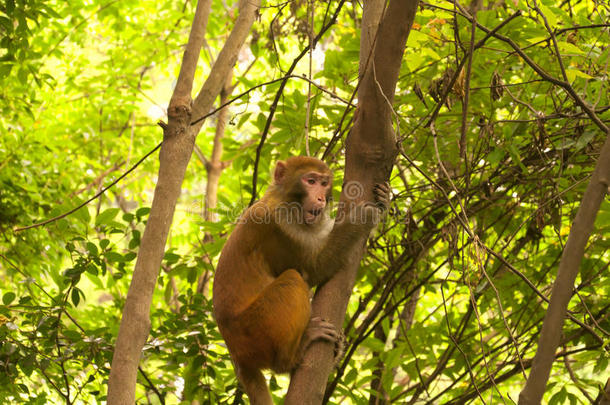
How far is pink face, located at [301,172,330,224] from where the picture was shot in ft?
15.0

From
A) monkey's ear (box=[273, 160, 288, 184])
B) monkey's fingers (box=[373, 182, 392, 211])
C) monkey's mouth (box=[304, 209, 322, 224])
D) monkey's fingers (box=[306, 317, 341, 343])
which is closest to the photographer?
monkey's fingers (box=[306, 317, 341, 343])

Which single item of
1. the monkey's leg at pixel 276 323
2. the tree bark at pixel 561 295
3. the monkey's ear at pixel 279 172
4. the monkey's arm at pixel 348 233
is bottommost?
the tree bark at pixel 561 295

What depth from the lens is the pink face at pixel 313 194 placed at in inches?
180

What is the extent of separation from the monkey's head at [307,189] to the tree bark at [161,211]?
3.43 feet

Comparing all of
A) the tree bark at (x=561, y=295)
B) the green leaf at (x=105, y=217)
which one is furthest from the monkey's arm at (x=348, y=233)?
the tree bark at (x=561, y=295)

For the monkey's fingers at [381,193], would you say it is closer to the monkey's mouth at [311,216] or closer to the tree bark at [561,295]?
the monkey's mouth at [311,216]

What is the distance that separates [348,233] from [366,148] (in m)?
0.70

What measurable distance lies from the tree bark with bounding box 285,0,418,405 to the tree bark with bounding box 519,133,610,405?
134 centimetres

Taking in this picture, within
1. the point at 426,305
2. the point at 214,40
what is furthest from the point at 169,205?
the point at 214,40

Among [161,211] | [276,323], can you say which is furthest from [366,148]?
[276,323]

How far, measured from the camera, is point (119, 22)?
8.37 m

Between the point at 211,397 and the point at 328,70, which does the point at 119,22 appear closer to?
the point at 328,70

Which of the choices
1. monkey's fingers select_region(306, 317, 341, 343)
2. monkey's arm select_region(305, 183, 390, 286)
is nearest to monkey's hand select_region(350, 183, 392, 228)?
monkey's arm select_region(305, 183, 390, 286)

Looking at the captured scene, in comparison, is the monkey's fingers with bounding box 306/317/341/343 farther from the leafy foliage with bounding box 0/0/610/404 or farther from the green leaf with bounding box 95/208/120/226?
the green leaf with bounding box 95/208/120/226
